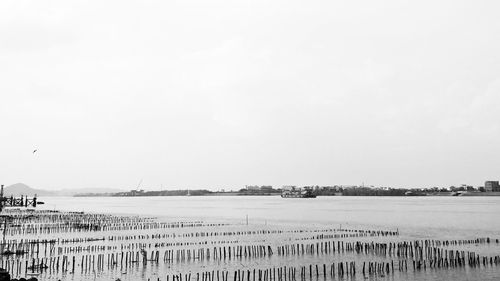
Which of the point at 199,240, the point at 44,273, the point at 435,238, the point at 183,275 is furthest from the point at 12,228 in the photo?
the point at 435,238

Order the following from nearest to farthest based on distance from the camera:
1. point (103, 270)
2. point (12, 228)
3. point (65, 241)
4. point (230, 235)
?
1. point (103, 270)
2. point (65, 241)
3. point (230, 235)
4. point (12, 228)

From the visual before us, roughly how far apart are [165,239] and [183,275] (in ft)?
93.0

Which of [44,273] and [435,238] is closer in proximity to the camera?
[44,273]

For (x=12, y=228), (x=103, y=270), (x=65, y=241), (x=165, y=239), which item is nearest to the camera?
(x=103, y=270)

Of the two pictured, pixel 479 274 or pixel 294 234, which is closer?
pixel 479 274

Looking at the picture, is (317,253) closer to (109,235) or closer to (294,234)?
(294,234)

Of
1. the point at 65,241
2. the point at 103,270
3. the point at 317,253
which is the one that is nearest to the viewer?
the point at 103,270

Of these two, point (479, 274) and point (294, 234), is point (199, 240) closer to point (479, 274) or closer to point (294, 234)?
point (294, 234)

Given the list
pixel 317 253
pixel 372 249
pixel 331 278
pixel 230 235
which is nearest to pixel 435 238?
pixel 372 249

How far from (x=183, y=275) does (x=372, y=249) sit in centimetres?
2431

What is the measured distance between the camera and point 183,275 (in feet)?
125

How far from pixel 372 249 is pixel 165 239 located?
29.8m

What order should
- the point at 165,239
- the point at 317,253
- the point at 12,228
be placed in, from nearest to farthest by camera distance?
1. the point at 317,253
2. the point at 165,239
3. the point at 12,228

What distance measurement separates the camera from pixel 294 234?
72.2 m
